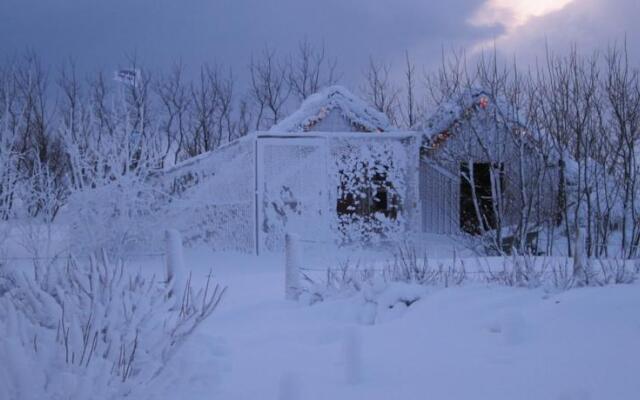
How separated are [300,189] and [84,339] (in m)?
8.19

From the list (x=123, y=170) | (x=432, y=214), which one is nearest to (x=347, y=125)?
(x=432, y=214)

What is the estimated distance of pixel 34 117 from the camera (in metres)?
22.7

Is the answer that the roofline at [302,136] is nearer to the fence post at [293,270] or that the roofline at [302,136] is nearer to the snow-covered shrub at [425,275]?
the fence post at [293,270]

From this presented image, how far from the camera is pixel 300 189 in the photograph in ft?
36.1

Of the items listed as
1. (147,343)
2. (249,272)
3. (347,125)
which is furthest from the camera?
(347,125)

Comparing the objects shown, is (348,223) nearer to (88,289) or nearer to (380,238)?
(380,238)

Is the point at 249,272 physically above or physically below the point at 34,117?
below

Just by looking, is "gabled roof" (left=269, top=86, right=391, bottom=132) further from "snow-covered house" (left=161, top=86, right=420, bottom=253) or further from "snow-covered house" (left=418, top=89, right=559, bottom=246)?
"snow-covered house" (left=161, top=86, right=420, bottom=253)

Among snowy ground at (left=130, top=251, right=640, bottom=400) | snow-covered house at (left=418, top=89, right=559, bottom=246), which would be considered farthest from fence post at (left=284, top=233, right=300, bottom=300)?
snow-covered house at (left=418, top=89, right=559, bottom=246)

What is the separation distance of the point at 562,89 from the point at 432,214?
447 centimetres

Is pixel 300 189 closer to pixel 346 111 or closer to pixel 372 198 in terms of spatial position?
pixel 372 198

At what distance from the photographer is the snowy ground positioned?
3.02 m

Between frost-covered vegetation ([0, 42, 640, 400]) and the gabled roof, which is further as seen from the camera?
the gabled roof

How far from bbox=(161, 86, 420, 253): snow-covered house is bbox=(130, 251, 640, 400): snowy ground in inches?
215
